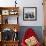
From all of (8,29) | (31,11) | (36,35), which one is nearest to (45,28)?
(36,35)

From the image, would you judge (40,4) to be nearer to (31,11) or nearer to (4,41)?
(31,11)

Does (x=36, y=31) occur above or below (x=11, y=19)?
below

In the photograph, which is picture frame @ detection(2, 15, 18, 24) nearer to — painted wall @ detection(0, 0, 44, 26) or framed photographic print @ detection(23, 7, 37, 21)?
painted wall @ detection(0, 0, 44, 26)

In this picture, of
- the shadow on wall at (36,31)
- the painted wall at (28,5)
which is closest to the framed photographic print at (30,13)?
the painted wall at (28,5)

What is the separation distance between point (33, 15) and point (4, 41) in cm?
146

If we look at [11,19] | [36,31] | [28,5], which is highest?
[28,5]

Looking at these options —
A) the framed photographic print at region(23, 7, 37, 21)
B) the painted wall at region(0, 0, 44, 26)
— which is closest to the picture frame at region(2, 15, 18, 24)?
the painted wall at region(0, 0, 44, 26)

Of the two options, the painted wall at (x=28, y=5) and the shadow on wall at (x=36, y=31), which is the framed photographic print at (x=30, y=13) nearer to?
the painted wall at (x=28, y=5)

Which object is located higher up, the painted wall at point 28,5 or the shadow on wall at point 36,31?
the painted wall at point 28,5

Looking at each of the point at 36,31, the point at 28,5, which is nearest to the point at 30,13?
the point at 28,5

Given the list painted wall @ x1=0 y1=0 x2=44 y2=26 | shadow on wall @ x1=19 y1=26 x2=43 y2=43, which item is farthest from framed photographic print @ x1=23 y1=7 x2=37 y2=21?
shadow on wall @ x1=19 y1=26 x2=43 y2=43

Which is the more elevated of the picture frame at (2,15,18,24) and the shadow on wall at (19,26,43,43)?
the picture frame at (2,15,18,24)

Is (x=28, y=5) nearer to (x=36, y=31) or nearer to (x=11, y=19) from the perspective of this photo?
(x=11, y=19)

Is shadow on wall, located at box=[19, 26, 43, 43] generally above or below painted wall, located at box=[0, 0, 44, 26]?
below
